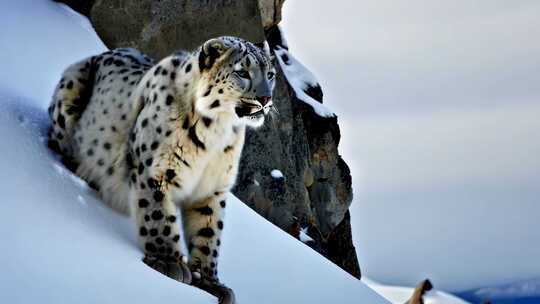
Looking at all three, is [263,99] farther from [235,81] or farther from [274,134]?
[274,134]

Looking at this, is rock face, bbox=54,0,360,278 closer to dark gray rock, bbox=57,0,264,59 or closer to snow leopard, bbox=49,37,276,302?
dark gray rock, bbox=57,0,264,59

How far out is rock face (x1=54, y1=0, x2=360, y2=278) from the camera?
11992 millimetres

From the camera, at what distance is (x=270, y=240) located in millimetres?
8398

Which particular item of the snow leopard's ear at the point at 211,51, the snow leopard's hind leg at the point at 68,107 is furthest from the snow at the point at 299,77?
the snow leopard's ear at the point at 211,51

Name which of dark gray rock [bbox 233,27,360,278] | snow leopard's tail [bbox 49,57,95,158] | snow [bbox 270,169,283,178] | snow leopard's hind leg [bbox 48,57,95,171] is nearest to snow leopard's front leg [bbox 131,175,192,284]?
snow leopard's hind leg [bbox 48,57,95,171]

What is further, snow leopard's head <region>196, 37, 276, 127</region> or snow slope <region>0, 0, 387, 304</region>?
snow leopard's head <region>196, 37, 276, 127</region>

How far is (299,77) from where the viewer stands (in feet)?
58.9

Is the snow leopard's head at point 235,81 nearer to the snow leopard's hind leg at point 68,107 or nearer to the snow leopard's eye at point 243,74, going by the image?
the snow leopard's eye at point 243,74

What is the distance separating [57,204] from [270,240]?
3.13 meters

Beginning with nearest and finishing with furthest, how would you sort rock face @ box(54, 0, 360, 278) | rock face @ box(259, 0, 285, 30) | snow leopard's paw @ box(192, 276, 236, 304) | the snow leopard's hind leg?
snow leopard's paw @ box(192, 276, 236, 304), the snow leopard's hind leg, rock face @ box(54, 0, 360, 278), rock face @ box(259, 0, 285, 30)

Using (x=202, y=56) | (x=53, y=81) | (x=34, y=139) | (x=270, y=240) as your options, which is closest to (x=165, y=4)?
(x=53, y=81)

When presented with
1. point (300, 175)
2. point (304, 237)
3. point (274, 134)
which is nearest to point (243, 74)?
point (274, 134)

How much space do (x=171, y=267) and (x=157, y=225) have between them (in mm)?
330

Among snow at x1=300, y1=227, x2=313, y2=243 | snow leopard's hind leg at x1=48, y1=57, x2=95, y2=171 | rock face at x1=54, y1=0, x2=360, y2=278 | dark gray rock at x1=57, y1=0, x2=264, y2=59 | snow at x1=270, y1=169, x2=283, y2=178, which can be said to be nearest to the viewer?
snow leopard's hind leg at x1=48, y1=57, x2=95, y2=171
